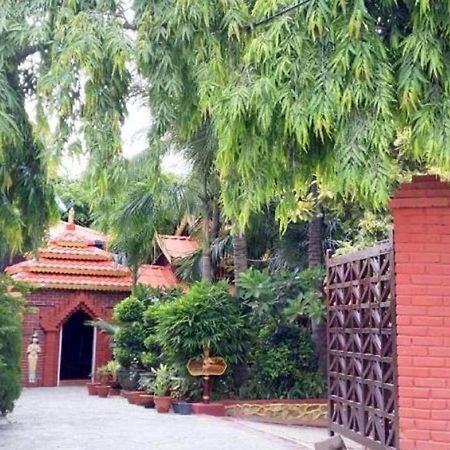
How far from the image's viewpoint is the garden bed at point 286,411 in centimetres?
1187

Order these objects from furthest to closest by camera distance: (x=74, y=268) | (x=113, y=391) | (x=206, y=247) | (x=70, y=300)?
(x=74, y=268) → (x=70, y=300) → (x=113, y=391) → (x=206, y=247)

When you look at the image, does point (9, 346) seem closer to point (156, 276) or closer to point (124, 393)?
point (124, 393)

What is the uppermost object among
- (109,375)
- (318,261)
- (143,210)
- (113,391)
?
(143,210)

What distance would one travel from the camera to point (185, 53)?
4.91 meters

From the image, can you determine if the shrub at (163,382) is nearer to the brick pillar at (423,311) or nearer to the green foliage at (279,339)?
the green foliage at (279,339)

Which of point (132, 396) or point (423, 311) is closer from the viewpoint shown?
point (423, 311)

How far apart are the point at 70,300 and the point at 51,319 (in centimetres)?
72

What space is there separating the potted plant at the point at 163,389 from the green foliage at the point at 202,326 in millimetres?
515

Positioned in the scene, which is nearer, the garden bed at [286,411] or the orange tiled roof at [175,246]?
the garden bed at [286,411]

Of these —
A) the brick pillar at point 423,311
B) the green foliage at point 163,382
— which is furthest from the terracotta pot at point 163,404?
the brick pillar at point 423,311

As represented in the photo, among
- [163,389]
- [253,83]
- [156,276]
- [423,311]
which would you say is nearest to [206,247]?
[163,389]

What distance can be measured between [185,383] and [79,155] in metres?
8.59

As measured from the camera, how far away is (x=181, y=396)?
41.7 ft

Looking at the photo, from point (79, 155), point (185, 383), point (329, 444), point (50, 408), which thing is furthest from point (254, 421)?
point (79, 155)
